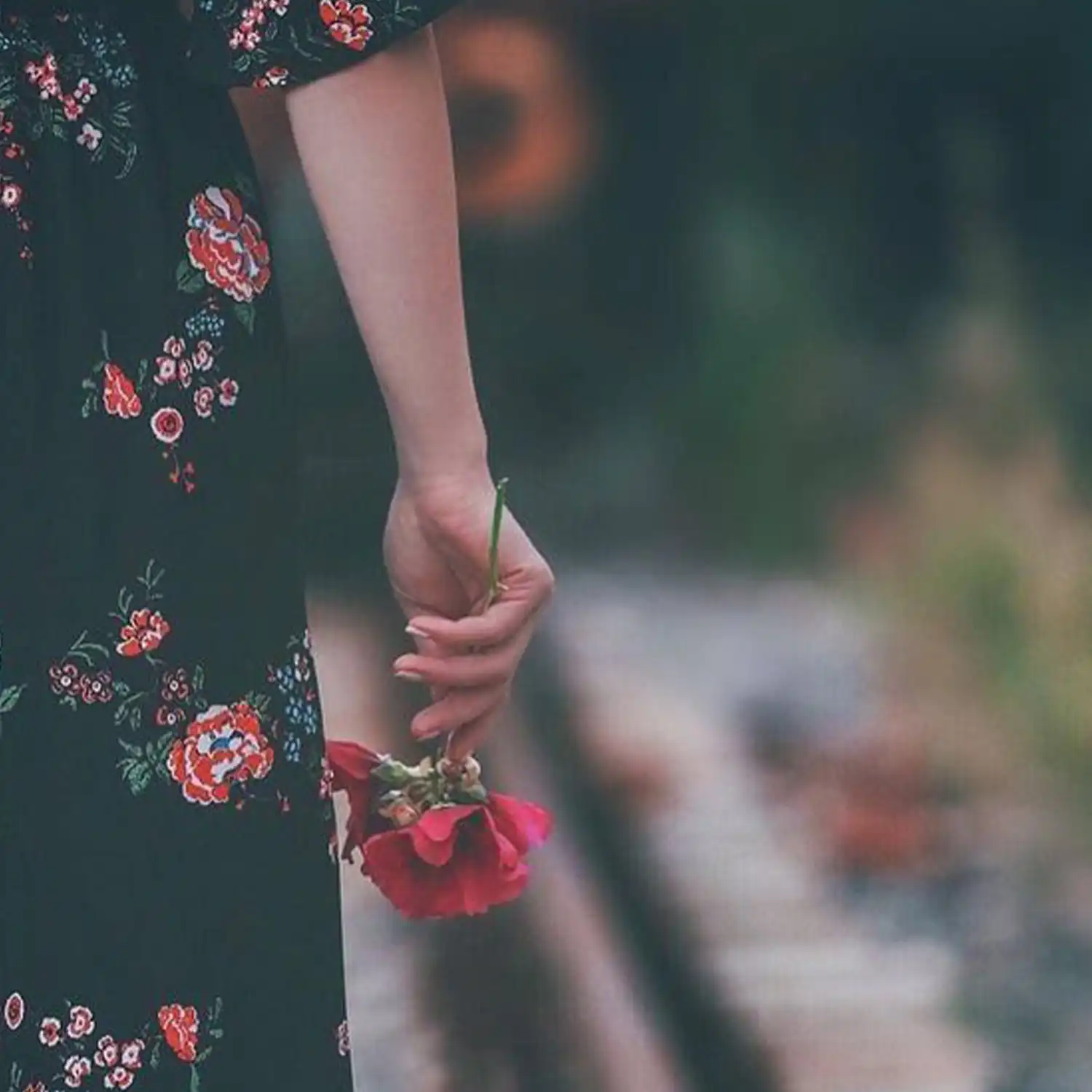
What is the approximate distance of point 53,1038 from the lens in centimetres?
131

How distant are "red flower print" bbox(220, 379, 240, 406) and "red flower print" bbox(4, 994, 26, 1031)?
13.8 inches

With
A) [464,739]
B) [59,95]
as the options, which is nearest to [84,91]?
[59,95]

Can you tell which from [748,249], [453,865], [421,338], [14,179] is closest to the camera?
[14,179]

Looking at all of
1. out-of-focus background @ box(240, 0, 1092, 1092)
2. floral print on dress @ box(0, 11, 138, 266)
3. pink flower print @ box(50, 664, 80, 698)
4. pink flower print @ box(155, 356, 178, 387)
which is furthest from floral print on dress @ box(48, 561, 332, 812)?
out-of-focus background @ box(240, 0, 1092, 1092)

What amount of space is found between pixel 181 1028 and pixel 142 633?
231 mm

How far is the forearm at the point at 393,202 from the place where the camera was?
4.44ft

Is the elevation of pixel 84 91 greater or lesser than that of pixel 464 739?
greater

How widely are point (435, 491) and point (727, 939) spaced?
0.78 metres

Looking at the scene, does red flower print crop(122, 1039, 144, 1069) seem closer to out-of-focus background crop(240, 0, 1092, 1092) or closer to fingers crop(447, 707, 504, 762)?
fingers crop(447, 707, 504, 762)

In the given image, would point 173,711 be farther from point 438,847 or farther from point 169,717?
point 438,847

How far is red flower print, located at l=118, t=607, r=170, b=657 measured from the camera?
130 cm

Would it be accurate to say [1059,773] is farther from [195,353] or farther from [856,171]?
[195,353]

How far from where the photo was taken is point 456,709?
1.66 meters

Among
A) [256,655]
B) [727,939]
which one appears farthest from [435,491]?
[727,939]
